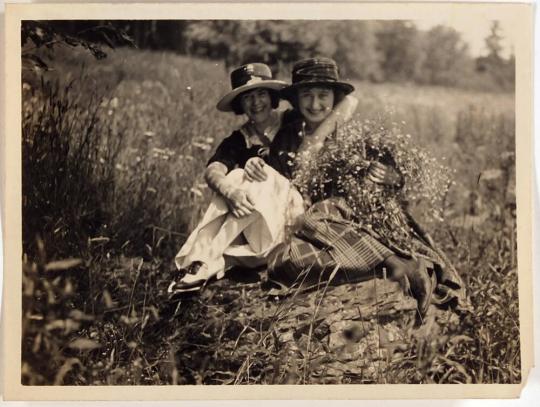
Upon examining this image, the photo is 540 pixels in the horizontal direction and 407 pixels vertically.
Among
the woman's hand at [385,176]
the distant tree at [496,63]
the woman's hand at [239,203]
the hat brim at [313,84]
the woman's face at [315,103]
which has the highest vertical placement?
the distant tree at [496,63]

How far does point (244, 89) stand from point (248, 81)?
0.03m

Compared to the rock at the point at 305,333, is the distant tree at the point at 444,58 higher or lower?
higher

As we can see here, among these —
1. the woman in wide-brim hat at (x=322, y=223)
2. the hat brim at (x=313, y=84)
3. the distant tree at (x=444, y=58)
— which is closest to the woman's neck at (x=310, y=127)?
the woman in wide-brim hat at (x=322, y=223)

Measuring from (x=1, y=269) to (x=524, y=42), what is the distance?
1929mm

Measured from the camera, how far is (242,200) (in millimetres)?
2088

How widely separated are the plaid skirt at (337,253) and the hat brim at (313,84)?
14.5 inches

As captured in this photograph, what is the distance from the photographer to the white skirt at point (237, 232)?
208cm

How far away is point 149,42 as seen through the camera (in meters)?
2.10

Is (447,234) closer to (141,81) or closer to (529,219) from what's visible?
(529,219)

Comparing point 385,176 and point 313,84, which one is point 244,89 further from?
point 385,176

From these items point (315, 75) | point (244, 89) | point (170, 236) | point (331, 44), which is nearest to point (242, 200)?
point (170, 236)

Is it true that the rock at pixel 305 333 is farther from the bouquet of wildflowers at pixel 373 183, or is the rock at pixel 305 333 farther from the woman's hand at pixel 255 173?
the woman's hand at pixel 255 173

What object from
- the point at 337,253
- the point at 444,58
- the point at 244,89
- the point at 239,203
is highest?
the point at 444,58

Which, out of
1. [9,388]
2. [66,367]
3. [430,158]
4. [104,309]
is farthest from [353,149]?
[9,388]
